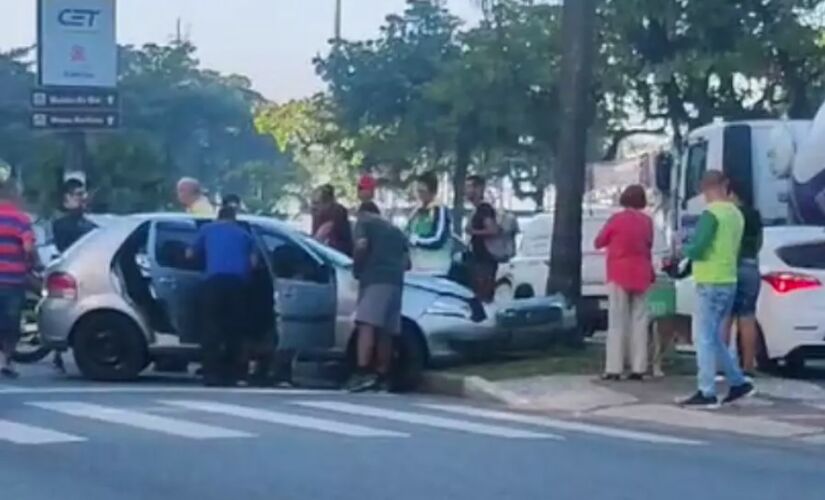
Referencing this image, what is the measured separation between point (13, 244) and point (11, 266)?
0.20 m

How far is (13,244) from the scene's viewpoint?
20047 mm

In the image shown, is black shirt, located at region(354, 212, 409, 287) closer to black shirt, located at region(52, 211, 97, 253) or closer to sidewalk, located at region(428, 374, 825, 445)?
sidewalk, located at region(428, 374, 825, 445)

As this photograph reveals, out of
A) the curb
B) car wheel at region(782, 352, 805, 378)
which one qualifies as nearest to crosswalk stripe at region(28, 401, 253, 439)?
the curb

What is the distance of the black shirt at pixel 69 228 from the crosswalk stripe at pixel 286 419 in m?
5.41

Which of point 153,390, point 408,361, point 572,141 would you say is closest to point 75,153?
point 572,141

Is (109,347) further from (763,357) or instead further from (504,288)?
(504,288)

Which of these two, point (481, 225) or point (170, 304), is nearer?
point (170, 304)

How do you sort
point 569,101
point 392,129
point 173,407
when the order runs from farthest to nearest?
point 392,129, point 569,101, point 173,407

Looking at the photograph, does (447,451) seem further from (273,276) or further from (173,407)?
(273,276)

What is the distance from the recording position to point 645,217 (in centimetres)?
1889

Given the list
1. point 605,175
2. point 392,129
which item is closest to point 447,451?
point 605,175

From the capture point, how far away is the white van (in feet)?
89.9

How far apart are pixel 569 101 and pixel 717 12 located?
21968 mm

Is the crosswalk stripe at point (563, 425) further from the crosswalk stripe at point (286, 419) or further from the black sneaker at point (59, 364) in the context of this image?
the black sneaker at point (59, 364)
